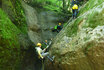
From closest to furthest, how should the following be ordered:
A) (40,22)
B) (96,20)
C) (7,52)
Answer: (96,20)
(7,52)
(40,22)

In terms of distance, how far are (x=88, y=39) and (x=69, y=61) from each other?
1885mm

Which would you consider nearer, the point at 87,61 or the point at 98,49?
the point at 98,49

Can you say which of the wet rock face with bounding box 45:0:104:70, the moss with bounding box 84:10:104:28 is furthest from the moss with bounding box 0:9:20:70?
the moss with bounding box 84:10:104:28

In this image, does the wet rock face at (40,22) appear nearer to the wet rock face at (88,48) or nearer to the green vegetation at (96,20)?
the wet rock face at (88,48)

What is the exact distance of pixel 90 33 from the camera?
170 inches

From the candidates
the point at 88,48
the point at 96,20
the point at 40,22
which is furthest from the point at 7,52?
the point at 40,22

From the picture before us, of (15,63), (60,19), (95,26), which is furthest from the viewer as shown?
(60,19)

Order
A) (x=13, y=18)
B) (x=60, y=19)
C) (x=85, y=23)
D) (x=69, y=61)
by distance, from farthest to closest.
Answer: (x=60, y=19) → (x=13, y=18) → (x=69, y=61) → (x=85, y=23)

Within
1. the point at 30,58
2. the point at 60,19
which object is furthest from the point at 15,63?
the point at 60,19

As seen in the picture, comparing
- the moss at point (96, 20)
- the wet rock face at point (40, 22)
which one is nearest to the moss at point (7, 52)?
the wet rock face at point (40, 22)

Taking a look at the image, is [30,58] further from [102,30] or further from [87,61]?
[102,30]

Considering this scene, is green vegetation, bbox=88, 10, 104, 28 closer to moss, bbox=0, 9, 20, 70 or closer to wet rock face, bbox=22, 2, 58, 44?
moss, bbox=0, 9, 20, 70

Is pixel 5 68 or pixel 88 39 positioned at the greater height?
pixel 88 39

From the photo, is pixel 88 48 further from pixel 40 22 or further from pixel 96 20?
pixel 40 22
